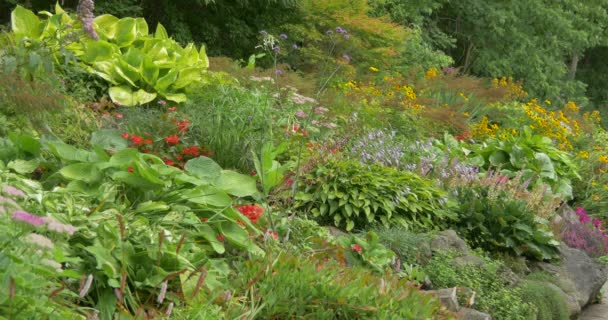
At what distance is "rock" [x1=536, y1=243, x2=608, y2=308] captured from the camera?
582 centimetres

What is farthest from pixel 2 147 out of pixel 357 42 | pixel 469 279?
pixel 357 42

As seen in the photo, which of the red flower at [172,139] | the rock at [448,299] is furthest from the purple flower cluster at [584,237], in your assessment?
the red flower at [172,139]

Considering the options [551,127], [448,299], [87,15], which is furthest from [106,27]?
[551,127]

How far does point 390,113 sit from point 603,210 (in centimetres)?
314

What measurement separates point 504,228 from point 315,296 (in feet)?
10.4

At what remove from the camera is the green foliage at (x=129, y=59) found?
249 inches

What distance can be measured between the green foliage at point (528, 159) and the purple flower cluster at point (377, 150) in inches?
60.9

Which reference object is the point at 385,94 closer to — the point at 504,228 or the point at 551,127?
the point at 551,127

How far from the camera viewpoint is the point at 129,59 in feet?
21.6

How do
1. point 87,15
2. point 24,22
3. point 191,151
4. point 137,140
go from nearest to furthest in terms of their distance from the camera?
point 137,140
point 191,151
point 87,15
point 24,22

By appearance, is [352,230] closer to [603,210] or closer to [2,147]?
[2,147]

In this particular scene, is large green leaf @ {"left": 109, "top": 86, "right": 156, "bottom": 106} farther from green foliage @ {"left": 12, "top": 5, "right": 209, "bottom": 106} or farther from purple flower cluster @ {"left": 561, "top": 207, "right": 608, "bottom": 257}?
purple flower cluster @ {"left": 561, "top": 207, "right": 608, "bottom": 257}

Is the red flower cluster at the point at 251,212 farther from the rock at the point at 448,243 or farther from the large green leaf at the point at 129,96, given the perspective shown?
the large green leaf at the point at 129,96

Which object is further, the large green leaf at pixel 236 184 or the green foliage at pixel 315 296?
the large green leaf at pixel 236 184
